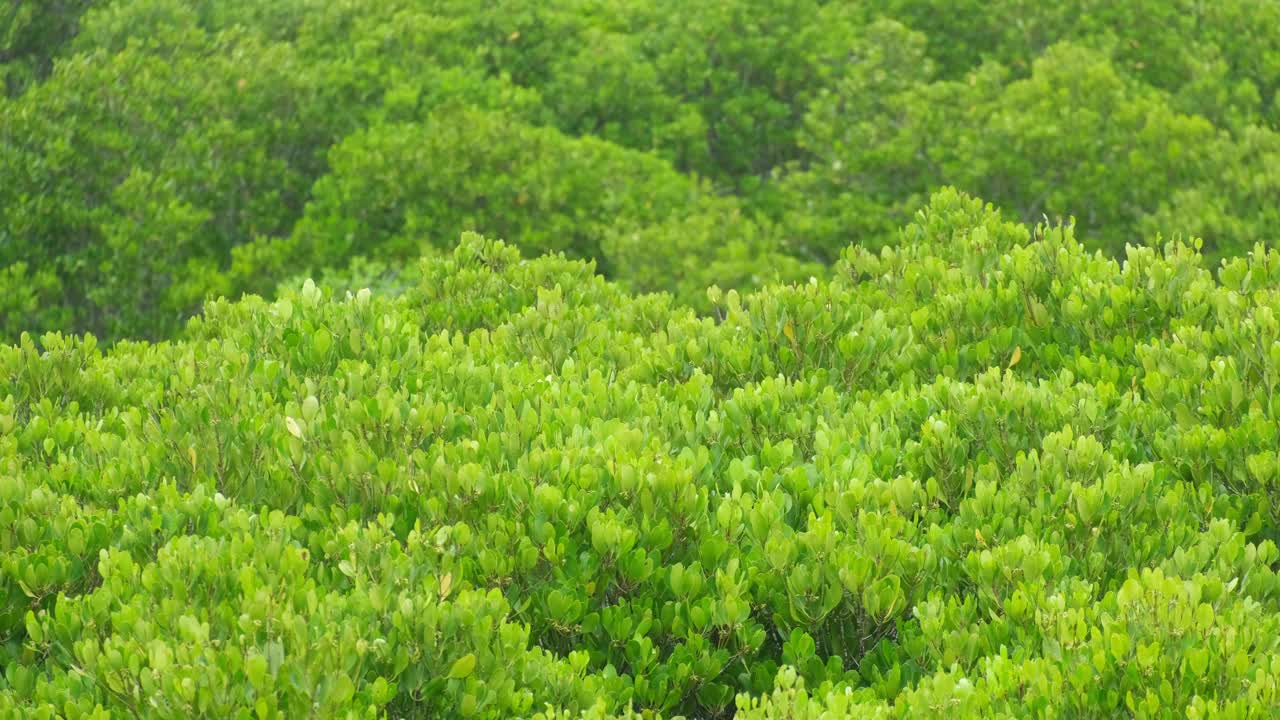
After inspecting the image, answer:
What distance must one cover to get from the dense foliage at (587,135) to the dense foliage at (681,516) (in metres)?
15.9

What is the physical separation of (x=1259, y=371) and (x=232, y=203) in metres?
25.7

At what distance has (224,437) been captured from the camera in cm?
738

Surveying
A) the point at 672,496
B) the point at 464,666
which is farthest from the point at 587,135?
the point at 464,666

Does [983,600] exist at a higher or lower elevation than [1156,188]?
higher

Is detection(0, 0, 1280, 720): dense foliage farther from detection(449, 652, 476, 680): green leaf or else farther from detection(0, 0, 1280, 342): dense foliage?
detection(0, 0, 1280, 342): dense foliage

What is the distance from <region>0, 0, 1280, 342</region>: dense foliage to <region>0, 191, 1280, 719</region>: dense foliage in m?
15.9

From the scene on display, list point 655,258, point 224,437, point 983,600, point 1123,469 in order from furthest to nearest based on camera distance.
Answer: point 655,258 < point 224,437 < point 1123,469 < point 983,600

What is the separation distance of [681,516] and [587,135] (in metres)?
23.6

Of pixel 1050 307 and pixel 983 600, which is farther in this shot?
pixel 1050 307

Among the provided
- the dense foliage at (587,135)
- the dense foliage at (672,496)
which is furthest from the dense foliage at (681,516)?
the dense foliage at (587,135)

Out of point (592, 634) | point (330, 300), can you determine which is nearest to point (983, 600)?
point (592, 634)

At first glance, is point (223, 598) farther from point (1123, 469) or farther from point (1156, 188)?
point (1156, 188)

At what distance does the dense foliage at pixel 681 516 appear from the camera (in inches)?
206

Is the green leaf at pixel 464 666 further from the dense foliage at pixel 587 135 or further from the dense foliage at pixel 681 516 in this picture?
the dense foliage at pixel 587 135
